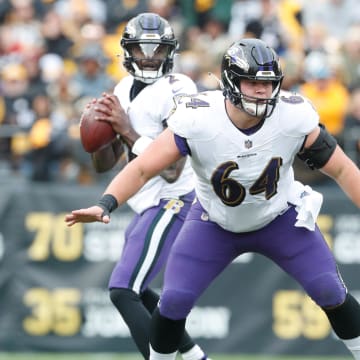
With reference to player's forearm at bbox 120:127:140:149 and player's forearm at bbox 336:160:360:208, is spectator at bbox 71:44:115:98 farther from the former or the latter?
player's forearm at bbox 336:160:360:208

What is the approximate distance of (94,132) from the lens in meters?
6.04

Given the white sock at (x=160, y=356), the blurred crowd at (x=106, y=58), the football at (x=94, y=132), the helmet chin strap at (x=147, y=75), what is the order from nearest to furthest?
the white sock at (x=160, y=356) < the football at (x=94, y=132) < the helmet chin strap at (x=147, y=75) < the blurred crowd at (x=106, y=58)

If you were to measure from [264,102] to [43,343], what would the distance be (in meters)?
4.50

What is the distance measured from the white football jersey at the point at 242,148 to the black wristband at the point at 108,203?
1.49 feet

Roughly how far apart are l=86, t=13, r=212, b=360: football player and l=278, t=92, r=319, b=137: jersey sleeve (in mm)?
958

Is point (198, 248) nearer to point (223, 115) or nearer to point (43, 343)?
point (223, 115)

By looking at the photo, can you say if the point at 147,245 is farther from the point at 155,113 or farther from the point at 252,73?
the point at 252,73

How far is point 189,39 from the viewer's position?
12.0 m

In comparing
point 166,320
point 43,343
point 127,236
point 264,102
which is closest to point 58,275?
point 43,343

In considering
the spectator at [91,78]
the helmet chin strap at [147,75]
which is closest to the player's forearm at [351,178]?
the helmet chin strap at [147,75]

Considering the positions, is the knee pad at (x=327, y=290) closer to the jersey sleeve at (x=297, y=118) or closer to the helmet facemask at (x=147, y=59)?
the jersey sleeve at (x=297, y=118)

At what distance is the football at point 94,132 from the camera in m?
6.04

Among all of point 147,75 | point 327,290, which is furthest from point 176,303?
point 147,75

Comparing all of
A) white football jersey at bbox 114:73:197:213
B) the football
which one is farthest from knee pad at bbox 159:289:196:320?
the football
